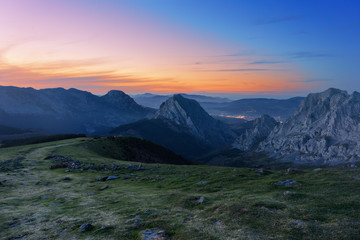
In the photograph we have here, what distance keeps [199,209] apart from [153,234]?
5.75m

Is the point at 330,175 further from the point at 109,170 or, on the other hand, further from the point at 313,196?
the point at 109,170

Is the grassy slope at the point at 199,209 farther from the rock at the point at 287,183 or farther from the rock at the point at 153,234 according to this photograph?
the rock at the point at 287,183

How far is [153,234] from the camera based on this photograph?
54.1 ft

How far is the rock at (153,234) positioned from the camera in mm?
15934

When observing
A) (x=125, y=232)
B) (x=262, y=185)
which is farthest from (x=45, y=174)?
(x=262, y=185)

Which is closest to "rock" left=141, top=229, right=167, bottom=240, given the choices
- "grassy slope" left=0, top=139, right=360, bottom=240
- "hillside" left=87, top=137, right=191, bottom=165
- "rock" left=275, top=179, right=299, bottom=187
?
"grassy slope" left=0, top=139, right=360, bottom=240

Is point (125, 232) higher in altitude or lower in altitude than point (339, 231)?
lower

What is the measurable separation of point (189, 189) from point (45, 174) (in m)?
31.8

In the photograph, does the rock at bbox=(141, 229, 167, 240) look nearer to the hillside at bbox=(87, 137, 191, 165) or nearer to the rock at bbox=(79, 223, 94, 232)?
the rock at bbox=(79, 223, 94, 232)

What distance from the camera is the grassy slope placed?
51.9ft

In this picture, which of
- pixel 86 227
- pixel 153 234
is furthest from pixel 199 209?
pixel 86 227

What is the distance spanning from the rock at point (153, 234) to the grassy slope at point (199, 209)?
59cm

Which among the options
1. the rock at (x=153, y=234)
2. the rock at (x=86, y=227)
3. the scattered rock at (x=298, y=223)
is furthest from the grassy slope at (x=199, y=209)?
the rock at (x=153, y=234)

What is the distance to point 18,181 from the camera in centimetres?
3872
